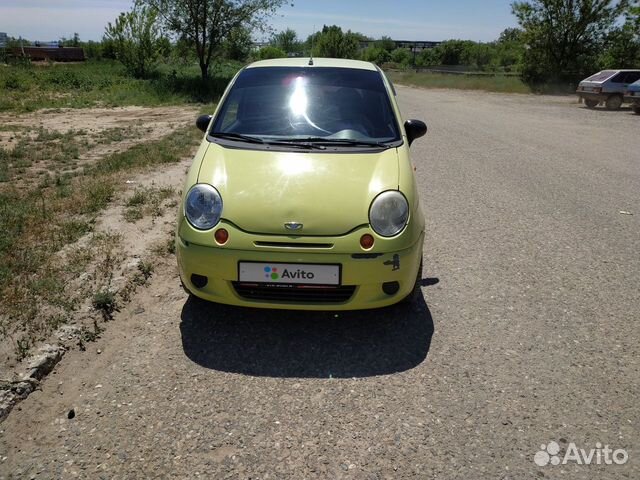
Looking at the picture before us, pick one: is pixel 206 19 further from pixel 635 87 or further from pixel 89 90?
pixel 635 87

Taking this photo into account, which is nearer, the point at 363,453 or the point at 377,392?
the point at 363,453

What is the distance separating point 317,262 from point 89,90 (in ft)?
81.1

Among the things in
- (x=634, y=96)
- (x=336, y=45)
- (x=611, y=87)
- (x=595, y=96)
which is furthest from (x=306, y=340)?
(x=336, y=45)

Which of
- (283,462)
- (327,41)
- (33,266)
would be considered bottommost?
(283,462)

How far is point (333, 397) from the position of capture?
2.70 m

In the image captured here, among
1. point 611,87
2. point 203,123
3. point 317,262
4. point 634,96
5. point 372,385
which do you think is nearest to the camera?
point 372,385

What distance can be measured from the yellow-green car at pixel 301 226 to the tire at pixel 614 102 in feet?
73.8

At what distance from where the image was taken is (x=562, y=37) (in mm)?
36062

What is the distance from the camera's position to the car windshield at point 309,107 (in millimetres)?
3861

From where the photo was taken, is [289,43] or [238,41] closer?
[238,41]

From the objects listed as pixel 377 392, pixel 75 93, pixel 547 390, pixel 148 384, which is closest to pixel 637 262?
pixel 547 390

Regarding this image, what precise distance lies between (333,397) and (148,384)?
104 centimetres

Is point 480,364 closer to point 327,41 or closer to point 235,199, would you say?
point 235,199

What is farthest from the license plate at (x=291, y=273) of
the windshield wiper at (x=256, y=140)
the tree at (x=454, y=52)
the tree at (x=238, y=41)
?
the tree at (x=454, y=52)
